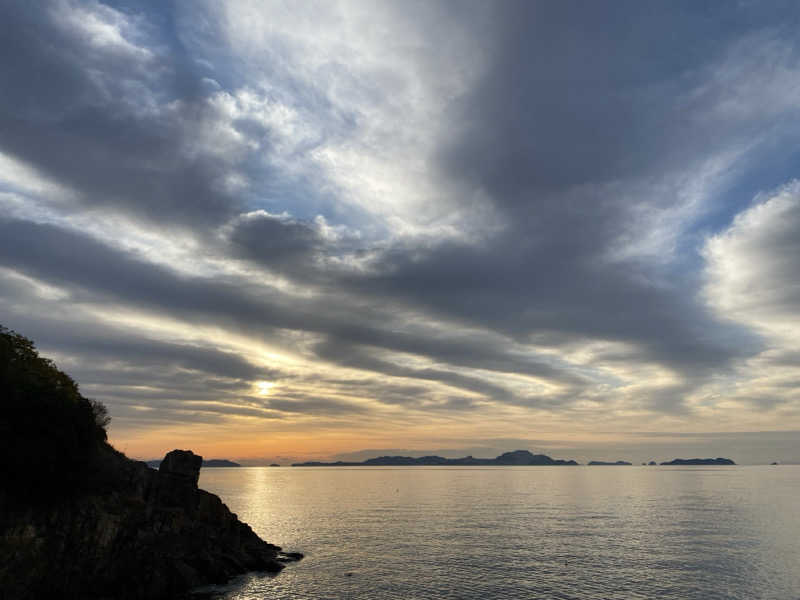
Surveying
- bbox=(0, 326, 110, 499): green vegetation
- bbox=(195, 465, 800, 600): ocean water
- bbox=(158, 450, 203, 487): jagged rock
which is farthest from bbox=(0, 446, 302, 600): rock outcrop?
bbox=(195, 465, 800, 600): ocean water

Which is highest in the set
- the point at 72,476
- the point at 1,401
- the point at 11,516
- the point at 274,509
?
the point at 1,401

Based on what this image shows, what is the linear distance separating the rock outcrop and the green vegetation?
2213 mm

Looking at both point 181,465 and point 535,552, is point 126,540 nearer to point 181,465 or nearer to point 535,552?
point 181,465

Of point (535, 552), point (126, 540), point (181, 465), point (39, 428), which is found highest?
point (39, 428)

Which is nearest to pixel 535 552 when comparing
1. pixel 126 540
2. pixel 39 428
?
pixel 126 540

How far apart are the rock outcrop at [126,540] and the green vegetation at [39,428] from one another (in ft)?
7.26

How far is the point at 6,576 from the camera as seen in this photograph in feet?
147

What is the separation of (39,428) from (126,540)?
16.3 m

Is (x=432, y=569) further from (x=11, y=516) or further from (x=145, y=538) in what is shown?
(x=11, y=516)

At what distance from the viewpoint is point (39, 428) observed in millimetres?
53188

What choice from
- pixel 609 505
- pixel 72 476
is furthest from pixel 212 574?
pixel 609 505

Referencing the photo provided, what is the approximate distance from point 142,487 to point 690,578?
73.9 metres

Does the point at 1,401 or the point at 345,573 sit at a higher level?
the point at 1,401

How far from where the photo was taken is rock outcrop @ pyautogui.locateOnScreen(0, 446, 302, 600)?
4788cm
